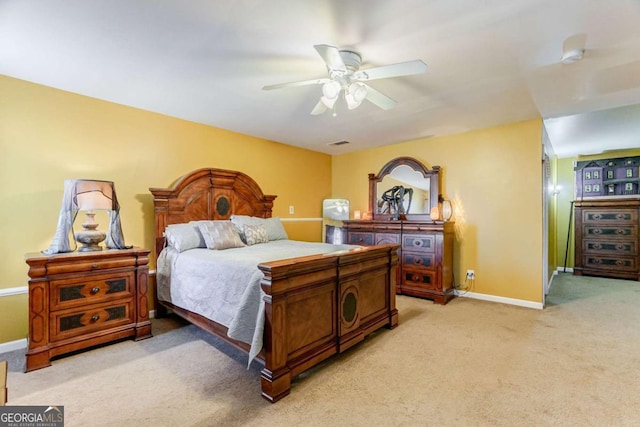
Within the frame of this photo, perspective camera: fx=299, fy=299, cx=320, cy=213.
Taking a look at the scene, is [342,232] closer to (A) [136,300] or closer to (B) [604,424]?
(A) [136,300]

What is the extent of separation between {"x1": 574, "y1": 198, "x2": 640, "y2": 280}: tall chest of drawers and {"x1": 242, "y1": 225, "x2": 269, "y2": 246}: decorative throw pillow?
5790 millimetres

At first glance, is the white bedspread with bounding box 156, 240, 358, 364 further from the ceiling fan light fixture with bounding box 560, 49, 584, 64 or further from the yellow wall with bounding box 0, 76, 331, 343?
the ceiling fan light fixture with bounding box 560, 49, 584, 64

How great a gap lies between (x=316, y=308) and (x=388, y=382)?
2.23 ft

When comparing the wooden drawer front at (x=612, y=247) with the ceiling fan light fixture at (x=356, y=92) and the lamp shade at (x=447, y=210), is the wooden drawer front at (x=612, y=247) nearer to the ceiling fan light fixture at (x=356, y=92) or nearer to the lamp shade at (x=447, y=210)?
the lamp shade at (x=447, y=210)

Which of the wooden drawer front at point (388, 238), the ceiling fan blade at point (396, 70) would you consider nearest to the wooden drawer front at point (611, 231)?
the wooden drawer front at point (388, 238)

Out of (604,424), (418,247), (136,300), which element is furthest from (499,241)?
(136,300)

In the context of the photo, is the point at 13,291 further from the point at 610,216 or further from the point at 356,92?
the point at 610,216

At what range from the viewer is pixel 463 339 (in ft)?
8.88

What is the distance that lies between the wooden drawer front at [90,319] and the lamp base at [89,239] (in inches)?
20.1

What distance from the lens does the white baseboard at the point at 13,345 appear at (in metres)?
2.50

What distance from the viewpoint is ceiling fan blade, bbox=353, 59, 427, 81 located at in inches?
72.7

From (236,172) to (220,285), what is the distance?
6.67 ft

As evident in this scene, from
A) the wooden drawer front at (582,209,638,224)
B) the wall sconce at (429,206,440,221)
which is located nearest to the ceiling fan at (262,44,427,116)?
the wall sconce at (429,206,440,221)

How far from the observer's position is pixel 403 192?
473 cm
